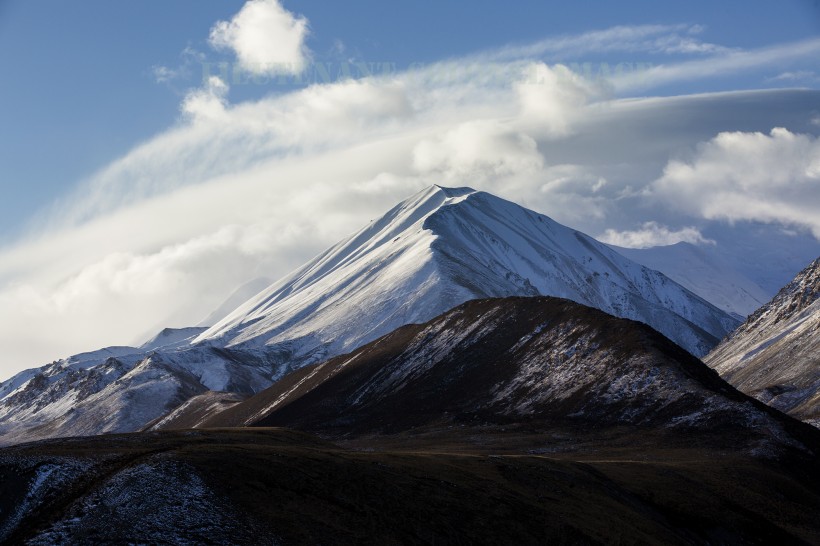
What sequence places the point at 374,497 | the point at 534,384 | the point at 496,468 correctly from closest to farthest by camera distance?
the point at 374,497 < the point at 496,468 < the point at 534,384

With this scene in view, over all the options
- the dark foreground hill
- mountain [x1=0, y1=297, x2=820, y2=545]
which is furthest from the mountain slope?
the dark foreground hill

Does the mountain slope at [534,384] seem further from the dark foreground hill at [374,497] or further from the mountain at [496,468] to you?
the dark foreground hill at [374,497]

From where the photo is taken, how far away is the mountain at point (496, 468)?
58344mm

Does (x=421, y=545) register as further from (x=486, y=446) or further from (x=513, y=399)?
(x=513, y=399)

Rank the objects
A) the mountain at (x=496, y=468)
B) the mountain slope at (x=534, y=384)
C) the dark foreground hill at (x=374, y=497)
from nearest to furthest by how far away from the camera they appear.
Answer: the dark foreground hill at (x=374, y=497) → the mountain at (x=496, y=468) → the mountain slope at (x=534, y=384)

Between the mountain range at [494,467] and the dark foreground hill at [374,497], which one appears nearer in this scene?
the dark foreground hill at [374,497]

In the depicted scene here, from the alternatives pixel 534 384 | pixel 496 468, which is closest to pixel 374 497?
pixel 496 468

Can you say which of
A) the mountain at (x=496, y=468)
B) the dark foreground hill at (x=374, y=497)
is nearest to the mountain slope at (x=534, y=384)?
the mountain at (x=496, y=468)

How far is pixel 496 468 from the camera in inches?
3329

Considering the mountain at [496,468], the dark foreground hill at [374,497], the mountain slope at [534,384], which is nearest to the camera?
the dark foreground hill at [374,497]

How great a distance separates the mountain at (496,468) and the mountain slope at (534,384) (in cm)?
43

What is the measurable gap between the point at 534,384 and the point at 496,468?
69.2 meters

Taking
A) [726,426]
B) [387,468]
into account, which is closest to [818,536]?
[726,426]

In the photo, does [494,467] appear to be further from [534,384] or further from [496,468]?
[534,384]
